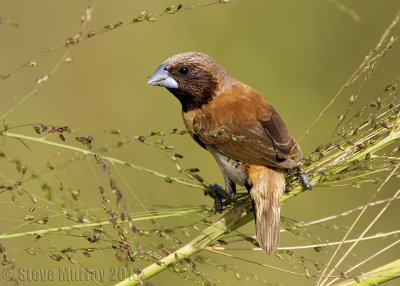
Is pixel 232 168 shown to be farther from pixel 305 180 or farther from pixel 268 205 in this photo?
pixel 305 180

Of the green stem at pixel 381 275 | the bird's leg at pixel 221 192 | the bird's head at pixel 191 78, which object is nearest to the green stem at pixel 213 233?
the bird's leg at pixel 221 192

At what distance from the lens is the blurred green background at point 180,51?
4.99m

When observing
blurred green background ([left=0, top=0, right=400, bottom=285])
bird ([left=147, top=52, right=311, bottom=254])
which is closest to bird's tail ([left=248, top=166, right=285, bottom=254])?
bird ([left=147, top=52, right=311, bottom=254])

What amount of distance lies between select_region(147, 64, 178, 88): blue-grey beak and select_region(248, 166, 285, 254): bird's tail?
1.05m

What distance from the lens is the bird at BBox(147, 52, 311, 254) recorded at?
8.75 ft

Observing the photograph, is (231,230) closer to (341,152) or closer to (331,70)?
(341,152)

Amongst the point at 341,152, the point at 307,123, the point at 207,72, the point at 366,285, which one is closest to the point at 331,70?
the point at 307,123

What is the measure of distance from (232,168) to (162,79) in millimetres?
855

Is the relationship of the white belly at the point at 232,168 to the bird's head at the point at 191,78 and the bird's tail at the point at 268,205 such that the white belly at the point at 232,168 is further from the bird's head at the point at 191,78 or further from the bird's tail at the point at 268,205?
the bird's head at the point at 191,78

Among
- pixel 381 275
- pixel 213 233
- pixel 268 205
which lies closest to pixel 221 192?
pixel 268 205

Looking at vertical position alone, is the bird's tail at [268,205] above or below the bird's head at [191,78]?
below

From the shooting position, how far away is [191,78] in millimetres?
3729

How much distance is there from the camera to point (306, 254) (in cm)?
461

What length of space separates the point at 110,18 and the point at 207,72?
2.32 m
